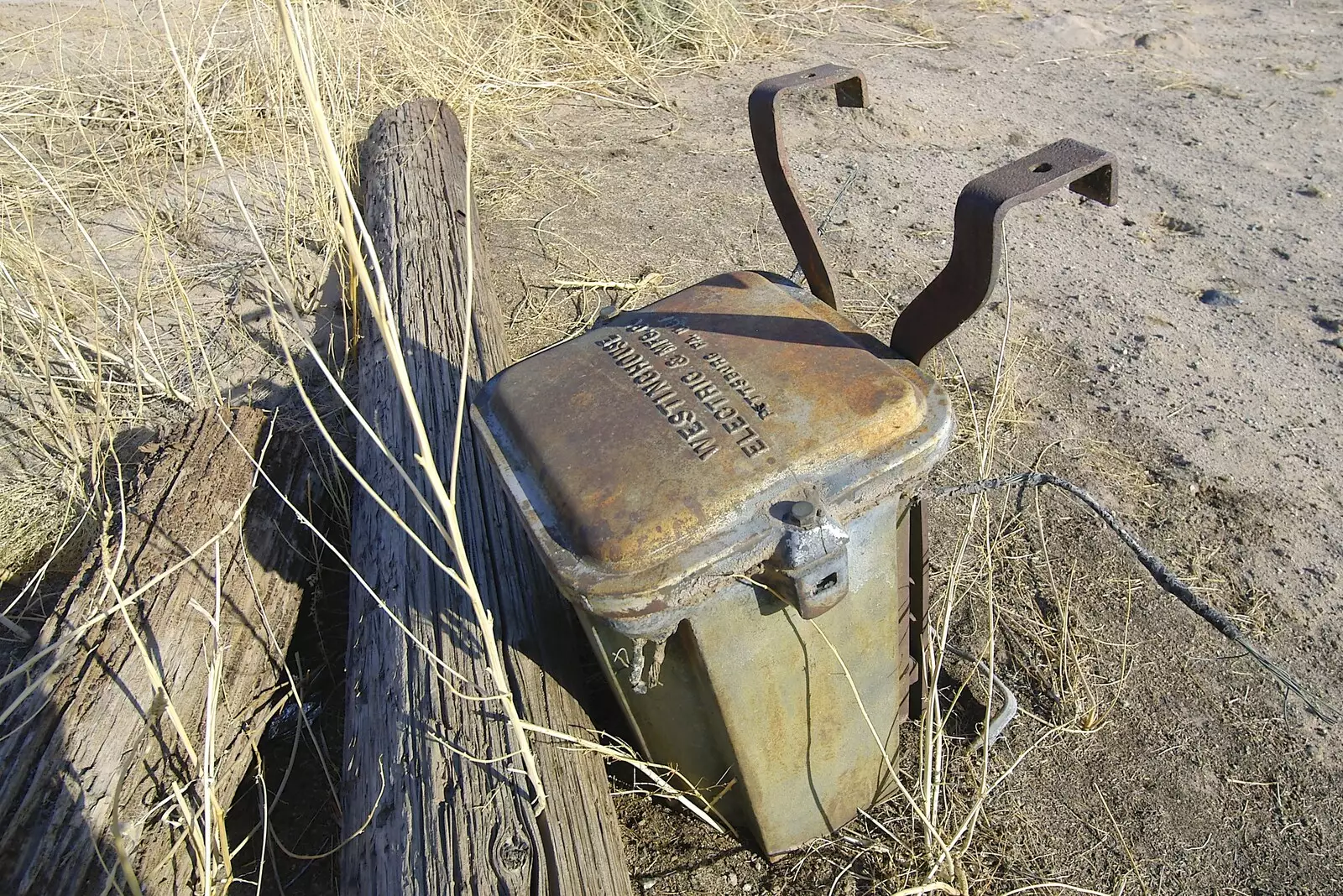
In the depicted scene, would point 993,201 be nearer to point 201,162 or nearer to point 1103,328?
point 1103,328

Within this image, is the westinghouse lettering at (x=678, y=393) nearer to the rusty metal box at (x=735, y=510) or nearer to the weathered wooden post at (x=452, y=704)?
the rusty metal box at (x=735, y=510)

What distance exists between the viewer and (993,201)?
1199 mm

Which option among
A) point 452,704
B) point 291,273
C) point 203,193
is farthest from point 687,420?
point 203,193

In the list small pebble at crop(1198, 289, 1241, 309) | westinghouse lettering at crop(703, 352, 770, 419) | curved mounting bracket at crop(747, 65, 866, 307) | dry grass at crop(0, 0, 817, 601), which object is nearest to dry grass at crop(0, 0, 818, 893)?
dry grass at crop(0, 0, 817, 601)

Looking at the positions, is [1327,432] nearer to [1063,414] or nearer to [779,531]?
[1063,414]

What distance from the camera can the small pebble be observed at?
10.8 ft

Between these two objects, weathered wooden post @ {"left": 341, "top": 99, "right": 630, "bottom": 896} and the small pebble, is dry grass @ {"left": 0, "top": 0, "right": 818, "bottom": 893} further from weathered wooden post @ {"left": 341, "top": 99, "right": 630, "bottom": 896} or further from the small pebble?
the small pebble

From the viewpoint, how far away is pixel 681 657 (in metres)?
1.43

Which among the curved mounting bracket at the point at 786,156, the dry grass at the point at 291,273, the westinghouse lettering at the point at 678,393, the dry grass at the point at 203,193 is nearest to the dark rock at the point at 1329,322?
the dry grass at the point at 291,273

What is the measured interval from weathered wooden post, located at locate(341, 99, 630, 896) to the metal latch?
0.57 m

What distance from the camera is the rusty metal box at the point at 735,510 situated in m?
1.23

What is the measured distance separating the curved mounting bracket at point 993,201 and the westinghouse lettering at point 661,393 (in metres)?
0.43

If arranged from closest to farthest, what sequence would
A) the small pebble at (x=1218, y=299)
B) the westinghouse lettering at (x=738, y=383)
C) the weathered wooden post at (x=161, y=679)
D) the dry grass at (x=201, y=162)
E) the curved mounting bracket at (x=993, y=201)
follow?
the curved mounting bracket at (x=993, y=201) < the westinghouse lettering at (x=738, y=383) < the weathered wooden post at (x=161, y=679) < the dry grass at (x=201, y=162) < the small pebble at (x=1218, y=299)

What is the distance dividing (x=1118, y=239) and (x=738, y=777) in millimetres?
3100
